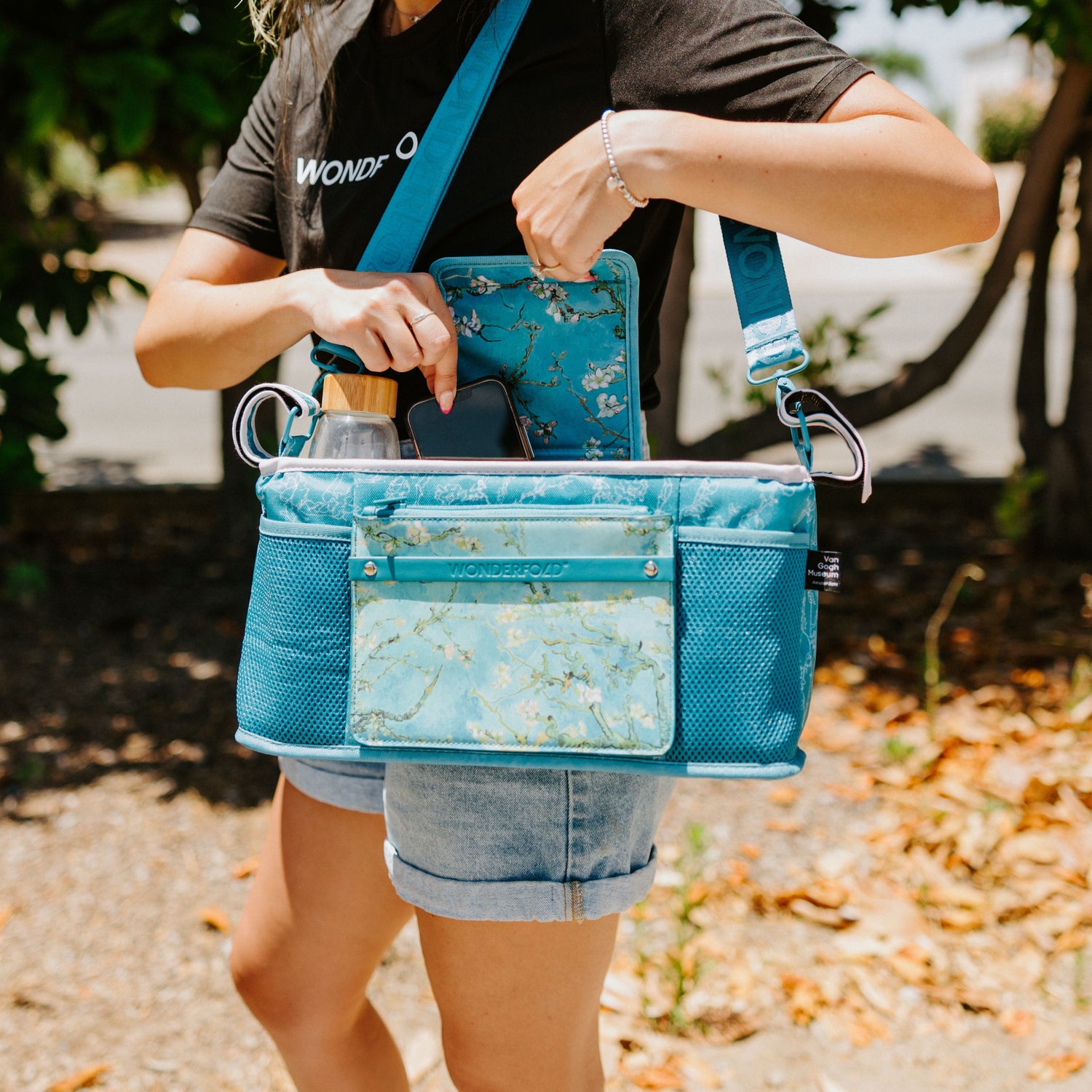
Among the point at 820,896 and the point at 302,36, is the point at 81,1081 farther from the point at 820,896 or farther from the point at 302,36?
the point at 302,36

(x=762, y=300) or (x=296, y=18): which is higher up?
(x=296, y=18)

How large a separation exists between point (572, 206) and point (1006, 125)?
25.1 meters

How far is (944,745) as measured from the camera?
3066mm

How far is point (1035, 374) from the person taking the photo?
170 inches

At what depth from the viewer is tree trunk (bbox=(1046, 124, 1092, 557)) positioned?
400cm

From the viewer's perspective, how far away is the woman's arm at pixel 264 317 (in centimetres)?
105

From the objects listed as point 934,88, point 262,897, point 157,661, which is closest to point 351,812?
point 262,897

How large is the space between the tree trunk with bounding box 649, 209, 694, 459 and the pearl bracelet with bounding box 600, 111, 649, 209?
214 cm

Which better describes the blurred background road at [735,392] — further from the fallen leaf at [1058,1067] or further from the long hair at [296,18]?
the long hair at [296,18]

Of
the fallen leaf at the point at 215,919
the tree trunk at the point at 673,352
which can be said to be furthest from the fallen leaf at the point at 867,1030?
the tree trunk at the point at 673,352

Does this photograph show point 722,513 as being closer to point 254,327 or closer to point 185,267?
point 254,327

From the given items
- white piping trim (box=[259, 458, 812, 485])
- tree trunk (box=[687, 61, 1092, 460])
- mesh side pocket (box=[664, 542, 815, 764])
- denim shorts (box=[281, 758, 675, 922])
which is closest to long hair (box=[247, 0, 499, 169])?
white piping trim (box=[259, 458, 812, 485])

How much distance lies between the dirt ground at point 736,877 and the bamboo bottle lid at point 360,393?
1.48 meters

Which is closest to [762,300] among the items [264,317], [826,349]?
[264,317]
